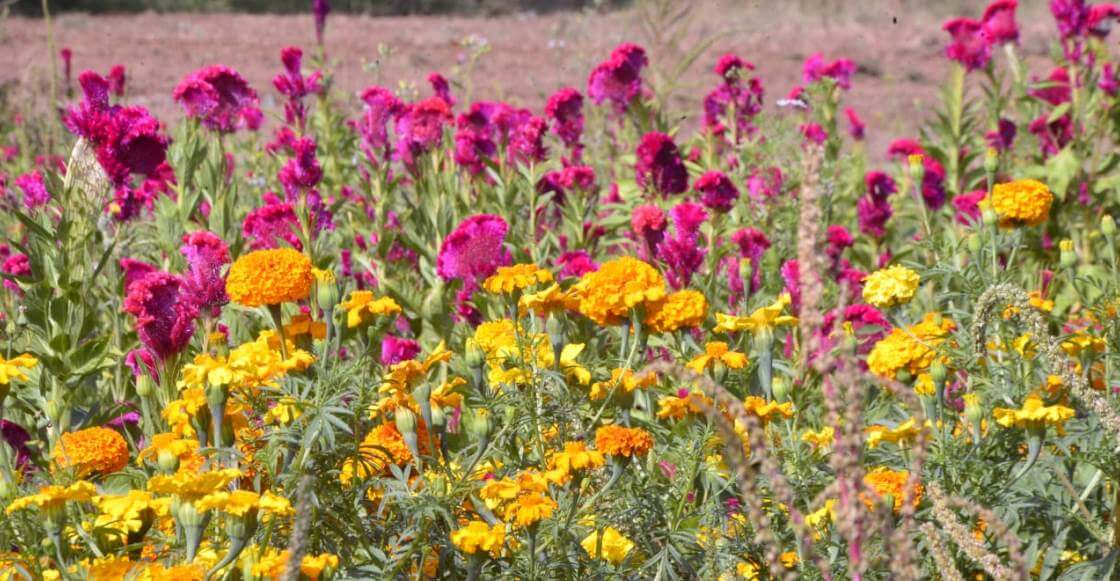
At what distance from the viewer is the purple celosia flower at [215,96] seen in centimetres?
343

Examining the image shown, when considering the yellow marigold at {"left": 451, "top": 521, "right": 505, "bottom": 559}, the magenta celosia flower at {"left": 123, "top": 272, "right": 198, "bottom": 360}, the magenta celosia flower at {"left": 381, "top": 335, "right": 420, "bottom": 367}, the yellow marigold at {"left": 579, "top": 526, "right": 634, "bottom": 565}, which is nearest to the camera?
the yellow marigold at {"left": 451, "top": 521, "right": 505, "bottom": 559}

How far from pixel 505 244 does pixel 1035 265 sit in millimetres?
1902

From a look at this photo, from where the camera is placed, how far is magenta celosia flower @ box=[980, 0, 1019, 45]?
459 centimetres

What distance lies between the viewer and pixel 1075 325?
10.00ft

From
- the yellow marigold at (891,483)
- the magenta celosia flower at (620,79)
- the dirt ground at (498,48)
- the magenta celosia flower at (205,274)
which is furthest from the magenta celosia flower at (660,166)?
the dirt ground at (498,48)

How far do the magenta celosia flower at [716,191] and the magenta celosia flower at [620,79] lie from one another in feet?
2.76

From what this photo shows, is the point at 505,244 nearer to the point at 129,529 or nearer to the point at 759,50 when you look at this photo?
the point at 129,529

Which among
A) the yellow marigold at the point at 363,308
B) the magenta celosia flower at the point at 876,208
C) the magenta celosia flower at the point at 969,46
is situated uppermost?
the magenta celosia flower at the point at 969,46

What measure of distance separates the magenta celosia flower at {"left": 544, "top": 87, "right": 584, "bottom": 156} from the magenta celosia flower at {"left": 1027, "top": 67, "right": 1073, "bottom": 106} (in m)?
1.84

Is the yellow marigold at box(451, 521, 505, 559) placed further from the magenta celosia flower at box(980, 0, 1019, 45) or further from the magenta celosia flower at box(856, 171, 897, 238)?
the magenta celosia flower at box(980, 0, 1019, 45)

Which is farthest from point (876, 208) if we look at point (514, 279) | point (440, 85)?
point (514, 279)

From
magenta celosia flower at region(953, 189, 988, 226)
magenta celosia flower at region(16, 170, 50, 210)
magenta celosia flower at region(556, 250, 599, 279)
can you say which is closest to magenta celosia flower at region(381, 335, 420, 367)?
magenta celosia flower at region(556, 250, 599, 279)

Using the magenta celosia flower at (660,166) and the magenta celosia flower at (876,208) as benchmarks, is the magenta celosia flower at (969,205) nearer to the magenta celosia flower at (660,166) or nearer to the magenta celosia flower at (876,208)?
the magenta celosia flower at (876,208)

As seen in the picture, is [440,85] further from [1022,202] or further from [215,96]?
[1022,202]
